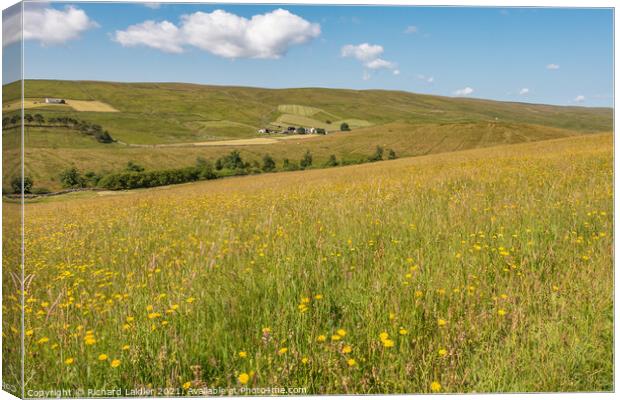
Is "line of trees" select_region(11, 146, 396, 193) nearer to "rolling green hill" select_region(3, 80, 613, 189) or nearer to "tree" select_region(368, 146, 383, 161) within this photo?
"tree" select_region(368, 146, 383, 161)

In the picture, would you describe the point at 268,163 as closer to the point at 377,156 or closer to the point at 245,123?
the point at 245,123

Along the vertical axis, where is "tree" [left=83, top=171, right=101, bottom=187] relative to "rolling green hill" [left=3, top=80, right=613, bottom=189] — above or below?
below

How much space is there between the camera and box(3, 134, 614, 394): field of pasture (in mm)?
2508

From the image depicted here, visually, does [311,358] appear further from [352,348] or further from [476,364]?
[476,364]

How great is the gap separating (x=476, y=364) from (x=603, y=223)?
213 centimetres

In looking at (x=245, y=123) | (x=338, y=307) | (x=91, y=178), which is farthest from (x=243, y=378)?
(x=245, y=123)

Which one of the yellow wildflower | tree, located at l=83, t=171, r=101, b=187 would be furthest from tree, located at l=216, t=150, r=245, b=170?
the yellow wildflower

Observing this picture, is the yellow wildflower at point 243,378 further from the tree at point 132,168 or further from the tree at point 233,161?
the tree at point 233,161

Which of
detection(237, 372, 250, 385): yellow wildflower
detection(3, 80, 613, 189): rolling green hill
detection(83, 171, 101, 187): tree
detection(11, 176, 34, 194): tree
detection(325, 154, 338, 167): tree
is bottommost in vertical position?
detection(237, 372, 250, 385): yellow wildflower

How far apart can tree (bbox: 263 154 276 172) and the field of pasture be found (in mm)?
17742

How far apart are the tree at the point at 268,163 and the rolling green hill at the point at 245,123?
453mm

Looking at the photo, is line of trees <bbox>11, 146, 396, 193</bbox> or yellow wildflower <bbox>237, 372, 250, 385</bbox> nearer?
yellow wildflower <bbox>237, 372, 250, 385</bbox>

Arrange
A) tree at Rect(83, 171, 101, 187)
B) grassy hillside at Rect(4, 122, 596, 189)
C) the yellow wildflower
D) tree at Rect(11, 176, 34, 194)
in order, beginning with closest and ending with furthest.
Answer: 1. the yellow wildflower
2. tree at Rect(11, 176, 34, 194)
3. grassy hillside at Rect(4, 122, 596, 189)
4. tree at Rect(83, 171, 101, 187)

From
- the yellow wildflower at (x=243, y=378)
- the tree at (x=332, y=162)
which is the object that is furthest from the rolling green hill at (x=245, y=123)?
the yellow wildflower at (x=243, y=378)
